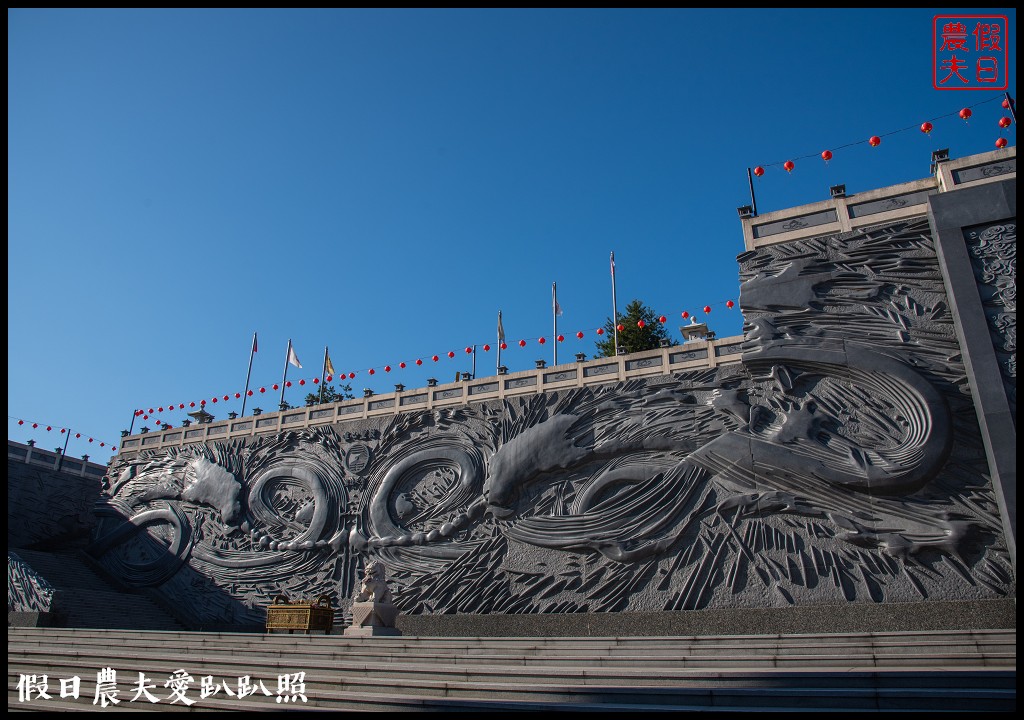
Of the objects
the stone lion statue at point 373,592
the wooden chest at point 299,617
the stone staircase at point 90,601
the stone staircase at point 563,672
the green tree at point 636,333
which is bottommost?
the stone staircase at point 563,672

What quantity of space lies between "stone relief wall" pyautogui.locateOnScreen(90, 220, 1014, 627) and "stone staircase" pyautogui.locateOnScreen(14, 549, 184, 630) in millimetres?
836

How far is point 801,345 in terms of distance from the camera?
10.1m

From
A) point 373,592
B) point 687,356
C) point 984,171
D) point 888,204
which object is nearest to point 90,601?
point 373,592

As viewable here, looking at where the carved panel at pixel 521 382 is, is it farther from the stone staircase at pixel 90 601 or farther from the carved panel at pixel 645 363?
the stone staircase at pixel 90 601

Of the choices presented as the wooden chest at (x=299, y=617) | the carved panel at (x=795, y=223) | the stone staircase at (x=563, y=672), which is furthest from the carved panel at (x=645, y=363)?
the wooden chest at (x=299, y=617)

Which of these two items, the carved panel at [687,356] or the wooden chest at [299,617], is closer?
the wooden chest at [299,617]

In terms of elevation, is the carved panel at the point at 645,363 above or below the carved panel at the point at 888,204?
below

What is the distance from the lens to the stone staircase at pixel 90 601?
13.0m

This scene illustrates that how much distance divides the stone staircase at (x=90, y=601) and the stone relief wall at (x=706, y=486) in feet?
2.74

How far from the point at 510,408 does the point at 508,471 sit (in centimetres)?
124

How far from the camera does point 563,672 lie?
5457mm

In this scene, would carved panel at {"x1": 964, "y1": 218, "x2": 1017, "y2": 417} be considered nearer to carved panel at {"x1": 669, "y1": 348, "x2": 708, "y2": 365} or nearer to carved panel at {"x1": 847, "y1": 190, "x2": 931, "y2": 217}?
carved panel at {"x1": 847, "y1": 190, "x2": 931, "y2": 217}

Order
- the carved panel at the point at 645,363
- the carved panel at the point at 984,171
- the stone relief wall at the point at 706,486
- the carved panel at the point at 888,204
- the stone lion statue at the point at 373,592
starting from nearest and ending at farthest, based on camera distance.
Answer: the stone relief wall at the point at 706,486
the stone lion statue at the point at 373,592
the carved panel at the point at 984,171
the carved panel at the point at 888,204
the carved panel at the point at 645,363

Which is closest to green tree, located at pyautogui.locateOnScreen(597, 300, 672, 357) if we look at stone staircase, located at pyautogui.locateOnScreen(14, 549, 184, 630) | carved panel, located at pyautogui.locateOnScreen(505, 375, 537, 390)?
carved panel, located at pyautogui.locateOnScreen(505, 375, 537, 390)
